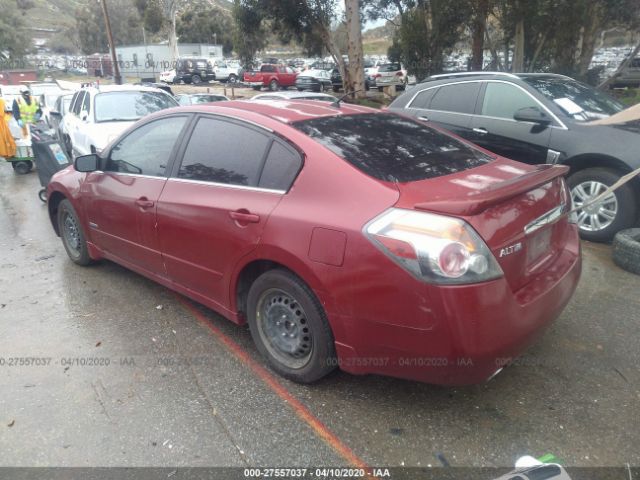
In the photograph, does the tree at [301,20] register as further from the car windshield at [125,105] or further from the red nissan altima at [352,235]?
the red nissan altima at [352,235]

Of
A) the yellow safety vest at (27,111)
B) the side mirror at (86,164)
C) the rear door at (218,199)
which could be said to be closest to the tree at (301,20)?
the yellow safety vest at (27,111)

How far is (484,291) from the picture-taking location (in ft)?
7.45

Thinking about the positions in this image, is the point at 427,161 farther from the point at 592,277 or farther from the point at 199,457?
the point at 592,277

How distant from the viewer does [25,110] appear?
1153 centimetres

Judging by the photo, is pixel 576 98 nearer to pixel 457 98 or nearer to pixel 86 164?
pixel 457 98

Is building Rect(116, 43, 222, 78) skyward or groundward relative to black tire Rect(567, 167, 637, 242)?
skyward

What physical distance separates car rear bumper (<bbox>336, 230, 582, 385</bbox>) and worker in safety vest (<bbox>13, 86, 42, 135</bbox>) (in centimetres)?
1145

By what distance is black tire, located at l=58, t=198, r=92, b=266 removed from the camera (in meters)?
4.80

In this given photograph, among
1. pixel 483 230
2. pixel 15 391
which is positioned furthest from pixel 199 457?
pixel 483 230

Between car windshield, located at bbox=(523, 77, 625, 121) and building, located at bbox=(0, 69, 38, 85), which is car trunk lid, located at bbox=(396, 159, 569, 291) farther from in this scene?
building, located at bbox=(0, 69, 38, 85)

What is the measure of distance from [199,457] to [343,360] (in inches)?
34.1

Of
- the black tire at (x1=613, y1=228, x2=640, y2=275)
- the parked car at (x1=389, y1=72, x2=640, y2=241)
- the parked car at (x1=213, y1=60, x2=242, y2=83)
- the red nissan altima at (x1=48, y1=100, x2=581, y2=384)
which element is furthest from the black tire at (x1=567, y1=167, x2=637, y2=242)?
the parked car at (x1=213, y1=60, x2=242, y2=83)

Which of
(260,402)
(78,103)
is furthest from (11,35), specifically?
(260,402)

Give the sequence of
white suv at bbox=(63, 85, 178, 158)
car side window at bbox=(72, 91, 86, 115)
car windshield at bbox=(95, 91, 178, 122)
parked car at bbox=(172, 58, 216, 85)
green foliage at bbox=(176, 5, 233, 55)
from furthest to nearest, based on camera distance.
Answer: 1. green foliage at bbox=(176, 5, 233, 55)
2. parked car at bbox=(172, 58, 216, 85)
3. car side window at bbox=(72, 91, 86, 115)
4. car windshield at bbox=(95, 91, 178, 122)
5. white suv at bbox=(63, 85, 178, 158)
